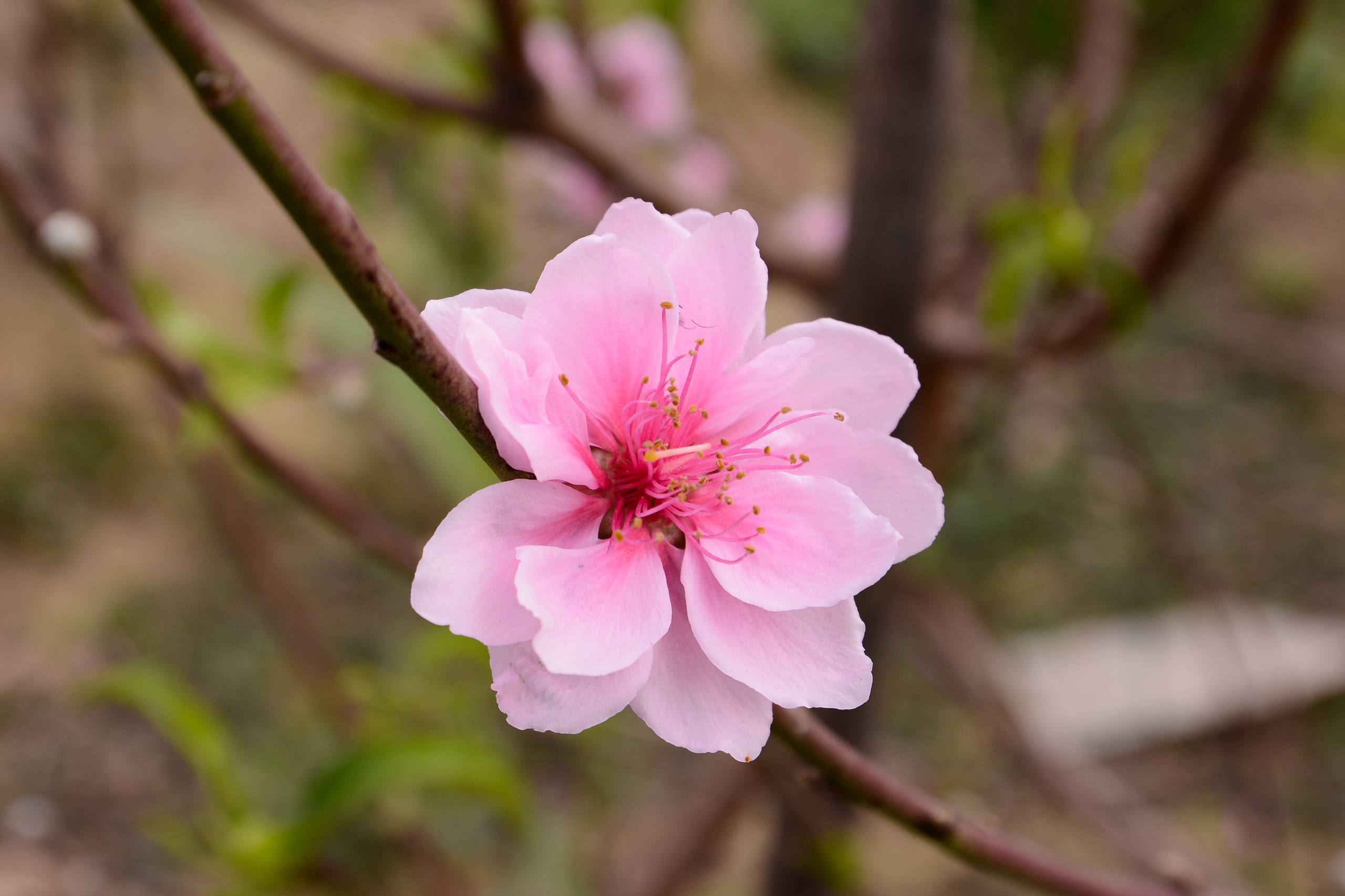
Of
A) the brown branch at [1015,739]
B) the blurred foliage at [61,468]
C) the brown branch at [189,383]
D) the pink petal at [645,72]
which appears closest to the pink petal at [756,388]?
the brown branch at [189,383]

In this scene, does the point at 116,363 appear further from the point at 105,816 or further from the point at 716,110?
the point at 716,110

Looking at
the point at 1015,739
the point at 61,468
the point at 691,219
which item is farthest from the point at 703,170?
the point at 61,468

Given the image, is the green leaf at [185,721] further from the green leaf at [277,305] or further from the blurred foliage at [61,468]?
the blurred foliage at [61,468]

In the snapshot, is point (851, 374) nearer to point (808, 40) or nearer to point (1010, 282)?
point (1010, 282)

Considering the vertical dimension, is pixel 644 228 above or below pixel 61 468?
above

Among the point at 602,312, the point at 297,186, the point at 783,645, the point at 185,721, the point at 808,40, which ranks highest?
the point at 297,186

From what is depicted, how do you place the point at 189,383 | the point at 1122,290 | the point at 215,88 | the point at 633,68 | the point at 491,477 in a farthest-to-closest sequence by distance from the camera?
the point at 633,68
the point at 491,477
the point at 1122,290
the point at 189,383
the point at 215,88

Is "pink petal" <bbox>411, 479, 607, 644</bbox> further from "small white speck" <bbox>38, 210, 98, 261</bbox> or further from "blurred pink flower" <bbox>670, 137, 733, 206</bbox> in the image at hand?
"blurred pink flower" <bbox>670, 137, 733, 206</bbox>

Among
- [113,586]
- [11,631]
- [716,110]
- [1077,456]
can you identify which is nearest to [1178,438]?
[1077,456]
